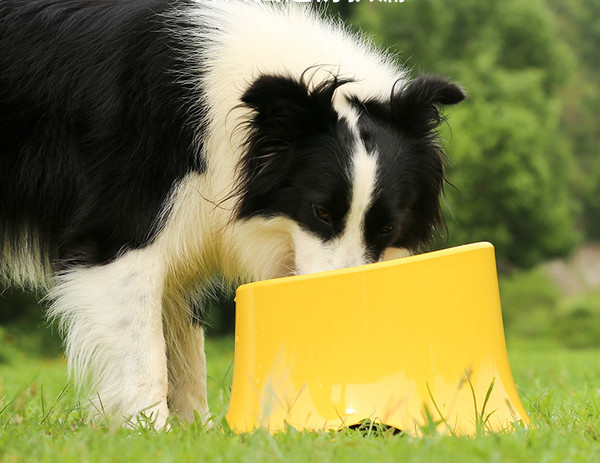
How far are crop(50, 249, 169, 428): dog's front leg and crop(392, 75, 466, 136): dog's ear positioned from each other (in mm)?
1347

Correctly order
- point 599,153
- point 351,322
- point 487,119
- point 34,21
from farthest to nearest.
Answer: point 599,153 < point 487,119 < point 34,21 < point 351,322

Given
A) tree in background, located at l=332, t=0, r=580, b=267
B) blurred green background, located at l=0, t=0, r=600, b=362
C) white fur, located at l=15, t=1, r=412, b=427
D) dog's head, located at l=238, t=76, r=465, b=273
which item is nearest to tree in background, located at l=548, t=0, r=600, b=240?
blurred green background, located at l=0, t=0, r=600, b=362

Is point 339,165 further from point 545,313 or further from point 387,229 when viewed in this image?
point 545,313

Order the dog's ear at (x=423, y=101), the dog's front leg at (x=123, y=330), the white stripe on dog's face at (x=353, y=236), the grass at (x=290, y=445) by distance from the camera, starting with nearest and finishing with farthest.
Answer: the grass at (x=290, y=445), the white stripe on dog's face at (x=353, y=236), the dog's front leg at (x=123, y=330), the dog's ear at (x=423, y=101)

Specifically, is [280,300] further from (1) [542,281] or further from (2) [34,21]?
(1) [542,281]

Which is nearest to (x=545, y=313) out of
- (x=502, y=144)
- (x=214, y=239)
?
(x=502, y=144)

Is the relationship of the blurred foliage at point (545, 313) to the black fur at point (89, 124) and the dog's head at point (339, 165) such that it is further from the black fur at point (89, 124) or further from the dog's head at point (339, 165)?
the black fur at point (89, 124)

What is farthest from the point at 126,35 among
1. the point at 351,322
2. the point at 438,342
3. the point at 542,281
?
the point at 542,281

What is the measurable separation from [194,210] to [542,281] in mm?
22893

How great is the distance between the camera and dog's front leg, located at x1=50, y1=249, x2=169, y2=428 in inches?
132

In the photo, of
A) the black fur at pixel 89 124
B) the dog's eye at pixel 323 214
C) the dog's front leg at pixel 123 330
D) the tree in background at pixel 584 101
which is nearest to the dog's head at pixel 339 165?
the dog's eye at pixel 323 214

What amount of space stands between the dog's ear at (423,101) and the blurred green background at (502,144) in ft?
33.1

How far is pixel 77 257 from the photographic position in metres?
3.54

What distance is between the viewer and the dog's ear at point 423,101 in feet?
11.9
